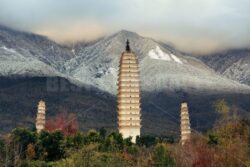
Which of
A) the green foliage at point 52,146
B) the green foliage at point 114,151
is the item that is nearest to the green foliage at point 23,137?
the green foliage at point 114,151

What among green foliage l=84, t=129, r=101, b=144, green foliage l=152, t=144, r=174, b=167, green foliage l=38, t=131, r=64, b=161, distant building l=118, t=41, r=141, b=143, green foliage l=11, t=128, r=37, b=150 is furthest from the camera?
distant building l=118, t=41, r=141, b=143

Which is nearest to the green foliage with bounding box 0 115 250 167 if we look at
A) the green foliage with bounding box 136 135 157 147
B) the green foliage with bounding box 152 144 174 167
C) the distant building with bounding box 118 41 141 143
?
the green foliage with bounding box 152 144 174 167

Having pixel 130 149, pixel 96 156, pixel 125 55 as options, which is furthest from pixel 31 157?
pixel 125 55

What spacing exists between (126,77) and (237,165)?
176 ft

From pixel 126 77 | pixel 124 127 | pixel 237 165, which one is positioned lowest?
pixel 237 165

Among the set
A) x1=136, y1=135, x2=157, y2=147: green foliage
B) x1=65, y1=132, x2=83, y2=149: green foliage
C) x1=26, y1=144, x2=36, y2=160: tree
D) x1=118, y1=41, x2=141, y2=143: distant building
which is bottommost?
x1=26, y1=144, x2=36, y2=160: tree

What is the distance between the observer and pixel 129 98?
98375 mm

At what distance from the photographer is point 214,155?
50750 mm

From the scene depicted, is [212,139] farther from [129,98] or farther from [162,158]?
[129,98]

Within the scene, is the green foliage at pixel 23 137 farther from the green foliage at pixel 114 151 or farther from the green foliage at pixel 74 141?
the green foliage at pixel 74 141

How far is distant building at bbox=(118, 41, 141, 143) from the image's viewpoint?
315ft

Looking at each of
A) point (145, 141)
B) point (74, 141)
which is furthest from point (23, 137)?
point (145, 141)

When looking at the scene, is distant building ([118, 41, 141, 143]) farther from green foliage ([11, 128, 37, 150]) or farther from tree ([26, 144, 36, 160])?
tree ([26, 144, 36, 160])

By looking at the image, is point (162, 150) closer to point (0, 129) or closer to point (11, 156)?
point (11, 156)
